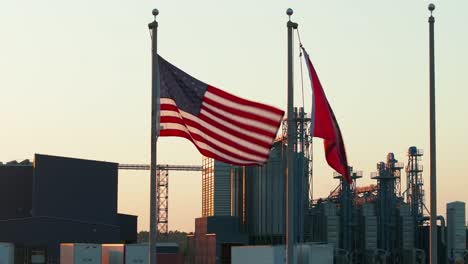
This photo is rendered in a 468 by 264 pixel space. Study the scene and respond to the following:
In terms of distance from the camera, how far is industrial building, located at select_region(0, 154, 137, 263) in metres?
136

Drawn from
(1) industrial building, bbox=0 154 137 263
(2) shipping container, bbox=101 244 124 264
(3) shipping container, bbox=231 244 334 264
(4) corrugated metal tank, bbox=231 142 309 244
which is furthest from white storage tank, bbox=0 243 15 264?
(4) corrugated metal tank, bbox=231 142 309 244

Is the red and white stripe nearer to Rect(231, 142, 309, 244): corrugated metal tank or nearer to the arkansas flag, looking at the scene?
the arkansas flag

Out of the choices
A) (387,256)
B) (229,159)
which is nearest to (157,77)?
(229,159)

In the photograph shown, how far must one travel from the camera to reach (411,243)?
479ft

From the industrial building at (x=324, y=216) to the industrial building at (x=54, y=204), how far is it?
45.6 feet

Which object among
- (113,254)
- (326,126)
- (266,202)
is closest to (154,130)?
(326,126)

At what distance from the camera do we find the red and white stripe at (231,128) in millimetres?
25594

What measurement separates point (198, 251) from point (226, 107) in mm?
117658

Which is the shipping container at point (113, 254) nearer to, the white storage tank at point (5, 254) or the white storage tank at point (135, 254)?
the white storage tank at point (135, 254)

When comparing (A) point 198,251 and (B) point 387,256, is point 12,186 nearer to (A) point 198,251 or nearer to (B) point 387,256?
(A) point 198,251

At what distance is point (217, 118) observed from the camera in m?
26.0

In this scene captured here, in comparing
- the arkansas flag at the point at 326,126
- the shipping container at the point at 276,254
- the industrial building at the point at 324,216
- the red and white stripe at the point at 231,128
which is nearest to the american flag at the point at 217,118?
the red and white stripe at the point at 231,128

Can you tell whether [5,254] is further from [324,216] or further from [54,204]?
[324,216]

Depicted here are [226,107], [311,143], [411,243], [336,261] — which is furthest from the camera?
[411,243]
